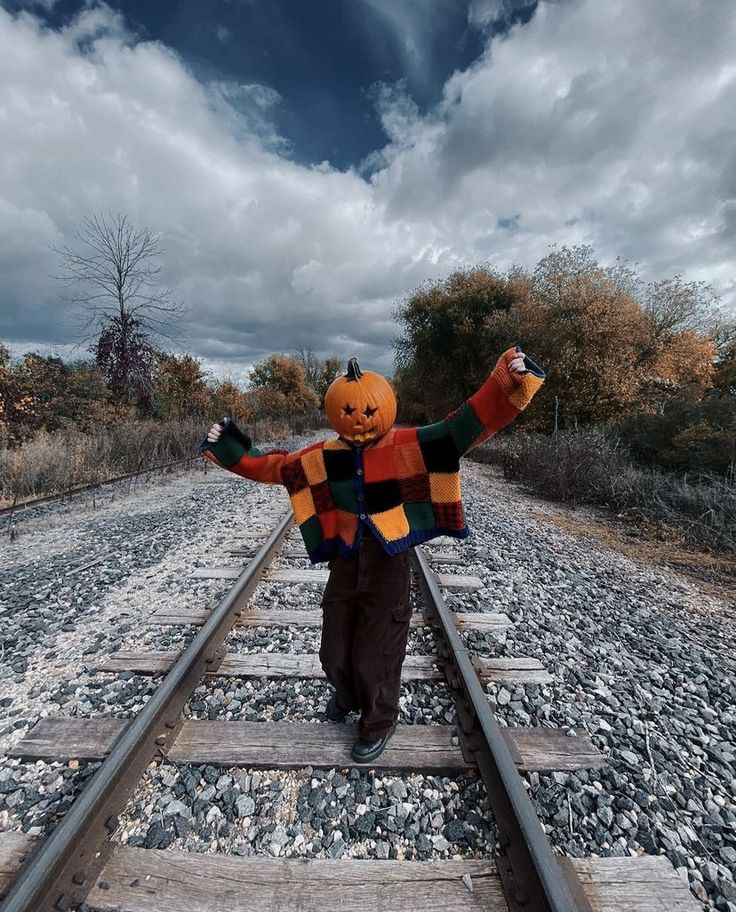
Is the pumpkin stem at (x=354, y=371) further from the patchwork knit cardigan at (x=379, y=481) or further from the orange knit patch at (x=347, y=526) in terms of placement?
the orange knit patch at (x=347, y=526)

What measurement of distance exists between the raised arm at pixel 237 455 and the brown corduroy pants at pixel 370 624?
21.0 inches

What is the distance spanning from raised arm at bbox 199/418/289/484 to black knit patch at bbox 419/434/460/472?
0.72 metres

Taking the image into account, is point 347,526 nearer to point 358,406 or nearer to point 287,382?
point 358,406

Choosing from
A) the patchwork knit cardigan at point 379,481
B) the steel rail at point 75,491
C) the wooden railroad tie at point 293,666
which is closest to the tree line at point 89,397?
the steel rail at point 75,491

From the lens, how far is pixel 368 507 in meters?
1.92

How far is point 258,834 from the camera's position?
171 centimetres

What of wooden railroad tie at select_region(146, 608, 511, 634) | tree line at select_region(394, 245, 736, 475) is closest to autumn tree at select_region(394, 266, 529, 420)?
tree line at select_region(394, 245, 736, 475)

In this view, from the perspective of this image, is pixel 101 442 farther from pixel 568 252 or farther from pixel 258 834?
pixel 568 252

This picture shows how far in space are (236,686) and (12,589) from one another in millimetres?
2829

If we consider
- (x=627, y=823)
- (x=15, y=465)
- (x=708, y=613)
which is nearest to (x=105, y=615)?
(x=627, y=823)

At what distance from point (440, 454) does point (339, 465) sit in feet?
1.49

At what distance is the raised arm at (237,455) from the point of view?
2.02 m

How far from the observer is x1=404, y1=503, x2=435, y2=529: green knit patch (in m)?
1.96

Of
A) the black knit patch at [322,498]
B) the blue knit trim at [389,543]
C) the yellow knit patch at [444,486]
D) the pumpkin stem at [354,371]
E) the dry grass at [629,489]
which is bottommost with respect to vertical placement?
the dry grass at [629,489]
